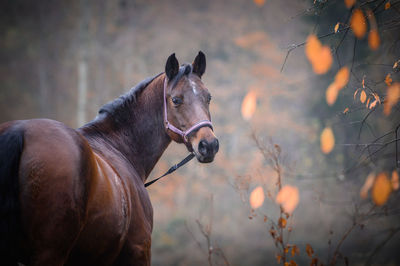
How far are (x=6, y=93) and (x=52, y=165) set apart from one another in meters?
15.6

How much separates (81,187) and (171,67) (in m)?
1.97

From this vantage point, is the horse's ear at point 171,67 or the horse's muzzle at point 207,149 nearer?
the horse's muzzle at point 207,149

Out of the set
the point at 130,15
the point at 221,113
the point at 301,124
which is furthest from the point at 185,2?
the point at 301,124

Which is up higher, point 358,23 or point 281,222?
point 358,23

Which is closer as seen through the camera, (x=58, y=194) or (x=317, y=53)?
(x=58, y=194)

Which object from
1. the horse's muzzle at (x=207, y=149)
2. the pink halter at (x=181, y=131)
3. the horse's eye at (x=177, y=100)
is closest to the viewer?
the horse's muzzle at (x=207, y=149)

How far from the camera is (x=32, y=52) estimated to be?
14.9 m

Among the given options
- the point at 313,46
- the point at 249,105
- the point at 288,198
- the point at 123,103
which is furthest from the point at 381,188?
the point at 123,103

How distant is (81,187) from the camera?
1.86 metres

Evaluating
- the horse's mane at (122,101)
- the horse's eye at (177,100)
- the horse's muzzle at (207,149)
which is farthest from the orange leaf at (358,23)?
the horse's mane at (122,101)

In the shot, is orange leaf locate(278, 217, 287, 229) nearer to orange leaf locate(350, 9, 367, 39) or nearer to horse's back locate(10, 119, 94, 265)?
orange leaf locate(350, 9, 367, 39)

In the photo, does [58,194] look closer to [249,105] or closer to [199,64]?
[249,105]

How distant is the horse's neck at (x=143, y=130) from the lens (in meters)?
3.39

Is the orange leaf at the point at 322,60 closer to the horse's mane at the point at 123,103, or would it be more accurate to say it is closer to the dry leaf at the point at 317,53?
the dry leaf at the point at 317,53
